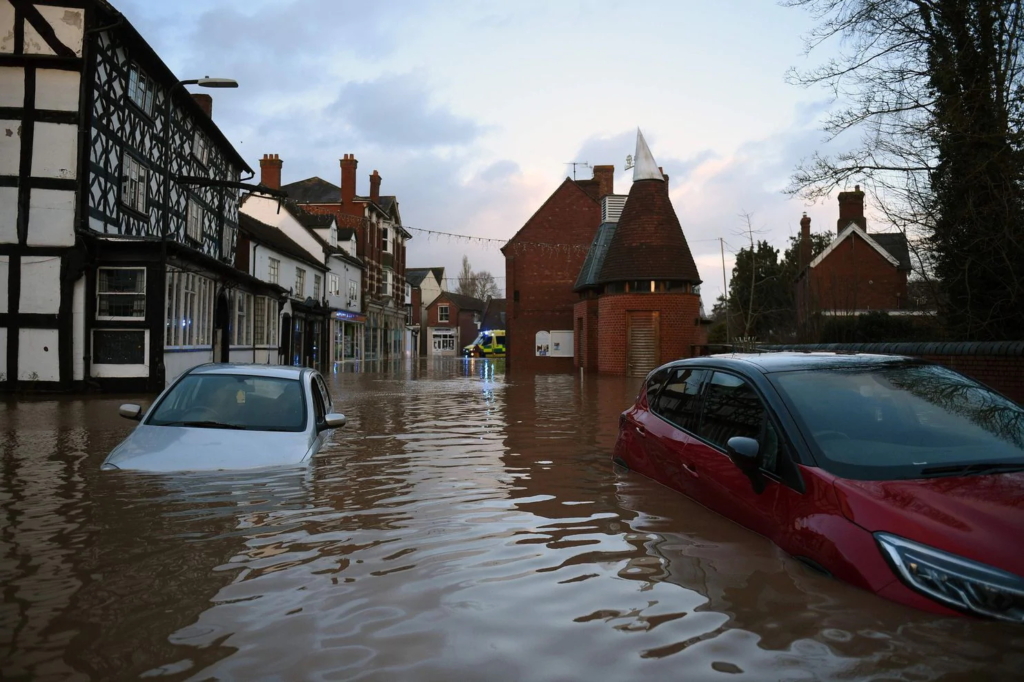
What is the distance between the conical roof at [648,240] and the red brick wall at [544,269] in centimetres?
906

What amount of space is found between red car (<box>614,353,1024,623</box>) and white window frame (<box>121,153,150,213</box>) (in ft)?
60.1

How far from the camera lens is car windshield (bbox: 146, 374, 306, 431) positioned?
7.32 meters

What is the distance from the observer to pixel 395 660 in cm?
321

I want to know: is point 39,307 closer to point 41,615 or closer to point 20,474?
point 20,474

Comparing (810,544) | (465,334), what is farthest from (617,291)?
(465,334)

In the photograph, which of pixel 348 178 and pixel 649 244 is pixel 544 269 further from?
pixel 348 178

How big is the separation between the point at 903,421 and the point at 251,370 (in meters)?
5.99

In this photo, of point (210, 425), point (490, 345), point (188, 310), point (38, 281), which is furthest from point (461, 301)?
point (210, 425)

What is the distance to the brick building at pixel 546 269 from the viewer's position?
141 ft

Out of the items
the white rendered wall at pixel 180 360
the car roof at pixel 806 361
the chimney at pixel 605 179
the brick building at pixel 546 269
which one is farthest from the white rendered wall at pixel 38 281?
the chimney at pixel 605 179

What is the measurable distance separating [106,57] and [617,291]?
20849 millimetres

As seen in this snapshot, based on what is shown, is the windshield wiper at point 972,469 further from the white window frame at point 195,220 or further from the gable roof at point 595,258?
the gable roof at point 595,258

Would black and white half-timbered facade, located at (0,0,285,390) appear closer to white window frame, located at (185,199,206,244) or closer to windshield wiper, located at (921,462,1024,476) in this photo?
white window frame, located at (185,199,206,244)

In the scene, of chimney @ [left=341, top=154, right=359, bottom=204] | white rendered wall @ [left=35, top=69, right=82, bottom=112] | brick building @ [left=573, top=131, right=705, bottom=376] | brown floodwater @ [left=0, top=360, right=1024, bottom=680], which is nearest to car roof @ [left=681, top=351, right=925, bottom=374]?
brown floodwater @ [left=0, top=360, right=1024, bottom=680]
